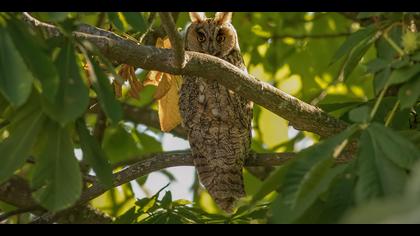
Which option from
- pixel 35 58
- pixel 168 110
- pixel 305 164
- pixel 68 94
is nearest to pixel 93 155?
pixel 68 94

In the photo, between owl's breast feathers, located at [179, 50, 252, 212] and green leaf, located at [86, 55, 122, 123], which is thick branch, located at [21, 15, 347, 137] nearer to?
green leaf, located at [86, 55, 122, 123]

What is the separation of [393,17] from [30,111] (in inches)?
42.3

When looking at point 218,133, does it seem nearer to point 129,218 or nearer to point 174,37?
point 129,218

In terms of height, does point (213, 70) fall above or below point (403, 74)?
above

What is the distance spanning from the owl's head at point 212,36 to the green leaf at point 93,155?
229cm

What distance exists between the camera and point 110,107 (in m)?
2.15

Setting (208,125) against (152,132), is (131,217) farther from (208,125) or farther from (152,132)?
(152,132)

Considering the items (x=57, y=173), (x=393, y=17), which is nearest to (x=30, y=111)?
(x=57, y=173)

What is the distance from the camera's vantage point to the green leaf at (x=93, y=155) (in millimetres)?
2340

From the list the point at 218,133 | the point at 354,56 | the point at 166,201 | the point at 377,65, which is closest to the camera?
the point at 377,65

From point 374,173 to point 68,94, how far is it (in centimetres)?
79

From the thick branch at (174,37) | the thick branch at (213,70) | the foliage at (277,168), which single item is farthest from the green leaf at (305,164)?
the thick branch at (213,70)

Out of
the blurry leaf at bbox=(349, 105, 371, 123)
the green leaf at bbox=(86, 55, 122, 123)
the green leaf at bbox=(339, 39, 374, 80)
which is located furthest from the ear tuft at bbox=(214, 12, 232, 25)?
the blurry leaf at bbox=(349, 105, 371, 123)

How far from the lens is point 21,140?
218 centimetres
